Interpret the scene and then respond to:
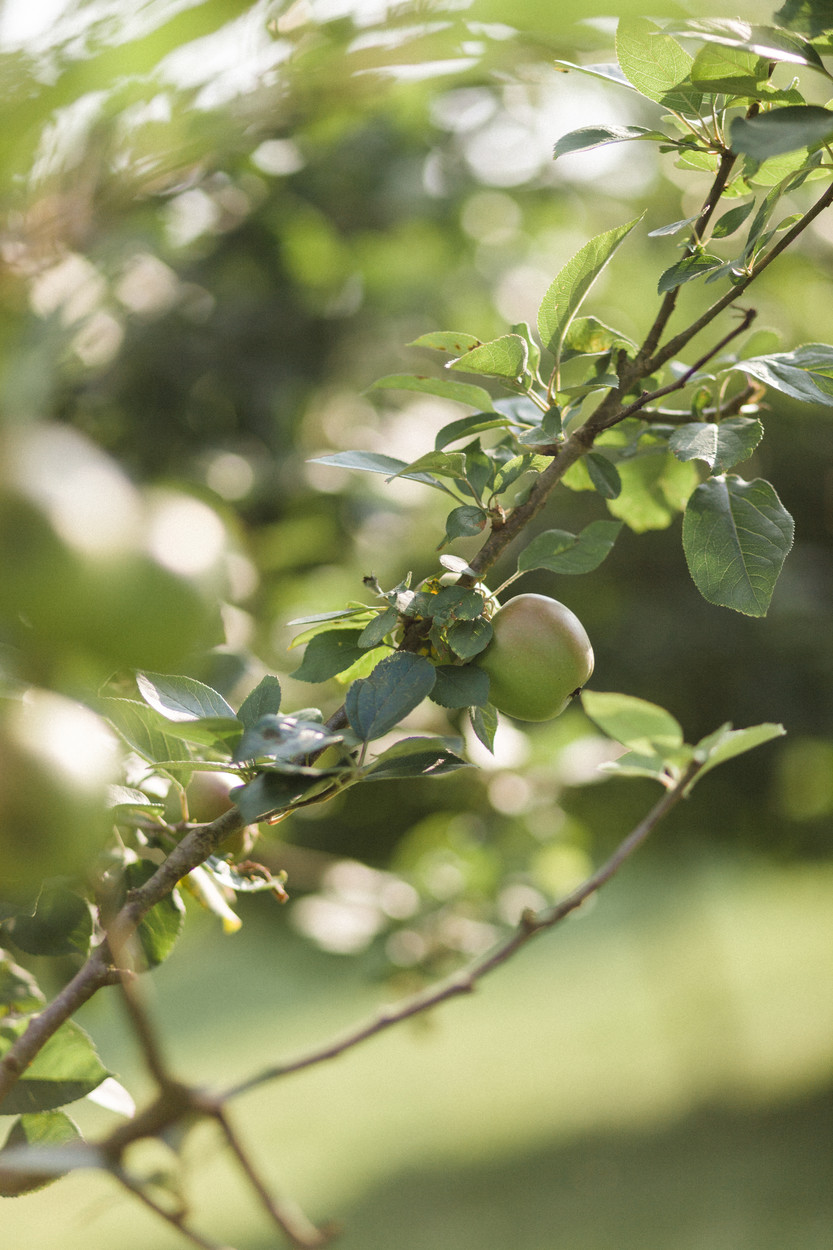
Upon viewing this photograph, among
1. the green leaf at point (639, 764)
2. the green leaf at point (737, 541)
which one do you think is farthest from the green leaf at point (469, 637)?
the green leaf at point (639, 764)

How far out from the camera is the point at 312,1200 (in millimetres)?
3008

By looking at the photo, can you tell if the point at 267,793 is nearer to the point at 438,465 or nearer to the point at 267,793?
the point at 267,793

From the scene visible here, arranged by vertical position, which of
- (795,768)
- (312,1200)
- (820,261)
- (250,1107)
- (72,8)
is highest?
(72,8)

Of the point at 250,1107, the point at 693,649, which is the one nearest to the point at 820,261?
the point at 693,649

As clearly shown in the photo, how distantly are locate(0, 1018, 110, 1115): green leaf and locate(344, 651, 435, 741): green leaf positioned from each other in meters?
0.21

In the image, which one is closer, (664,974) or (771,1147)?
(771,1147)

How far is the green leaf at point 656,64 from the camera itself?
409mm

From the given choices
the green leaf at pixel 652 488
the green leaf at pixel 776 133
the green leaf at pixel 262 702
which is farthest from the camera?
the green leaf at pixel 652 488

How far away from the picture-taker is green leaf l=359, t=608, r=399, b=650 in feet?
1.36

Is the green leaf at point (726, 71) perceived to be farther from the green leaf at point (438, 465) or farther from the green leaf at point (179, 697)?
the green leaf at point (179, 697)

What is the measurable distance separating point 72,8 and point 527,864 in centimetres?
122

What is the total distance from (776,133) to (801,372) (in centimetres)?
13

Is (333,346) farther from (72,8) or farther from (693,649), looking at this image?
(72,8)

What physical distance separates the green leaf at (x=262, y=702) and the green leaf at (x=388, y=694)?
44 millimetres
